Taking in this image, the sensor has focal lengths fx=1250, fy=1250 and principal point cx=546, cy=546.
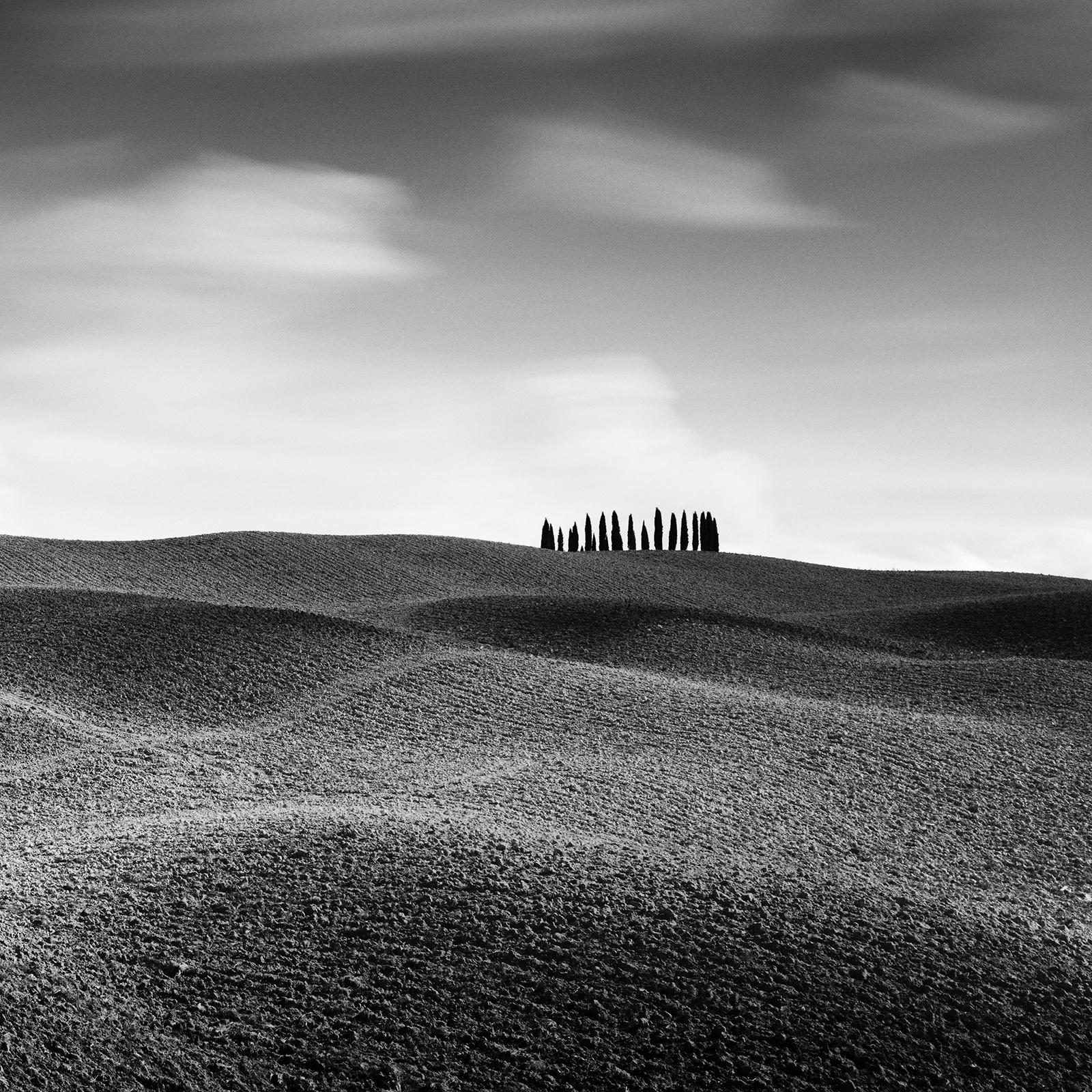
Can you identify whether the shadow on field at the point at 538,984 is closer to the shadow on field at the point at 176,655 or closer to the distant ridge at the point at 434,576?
the shadow on field at the point at 176,655

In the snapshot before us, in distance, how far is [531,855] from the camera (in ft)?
32.2

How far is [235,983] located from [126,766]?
6.71 meters

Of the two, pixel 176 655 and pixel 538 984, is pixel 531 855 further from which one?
pixel 176 655

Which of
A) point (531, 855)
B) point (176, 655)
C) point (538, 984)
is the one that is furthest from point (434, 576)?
point (538, 984)

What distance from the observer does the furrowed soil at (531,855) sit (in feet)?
24.4

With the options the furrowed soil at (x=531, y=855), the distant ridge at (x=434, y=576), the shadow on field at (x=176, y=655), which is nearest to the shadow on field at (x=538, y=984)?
the furrowed soil at (x=531, y=855)

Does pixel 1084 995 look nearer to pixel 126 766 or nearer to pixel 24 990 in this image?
pixel 24 990

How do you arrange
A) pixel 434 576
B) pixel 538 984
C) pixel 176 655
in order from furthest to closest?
1. pixel 434 576
2. pixel 176 655
3. pixel 538 984

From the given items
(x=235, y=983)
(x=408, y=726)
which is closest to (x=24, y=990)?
(x=235, y=983)

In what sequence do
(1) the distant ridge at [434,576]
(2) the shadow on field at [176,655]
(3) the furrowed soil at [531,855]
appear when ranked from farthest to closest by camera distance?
1. (1) the distant ridge at [434,576]
2. (2) the shadow on field at [176,655]
3. (3) the furrowed soil at [531,855]

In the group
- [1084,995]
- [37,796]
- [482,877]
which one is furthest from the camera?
[37,796]

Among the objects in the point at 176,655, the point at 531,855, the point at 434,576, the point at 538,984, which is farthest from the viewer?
the point at 434,576

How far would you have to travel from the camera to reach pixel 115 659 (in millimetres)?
18562

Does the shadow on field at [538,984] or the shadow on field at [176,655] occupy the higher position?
the shadow on field at [176,655]
